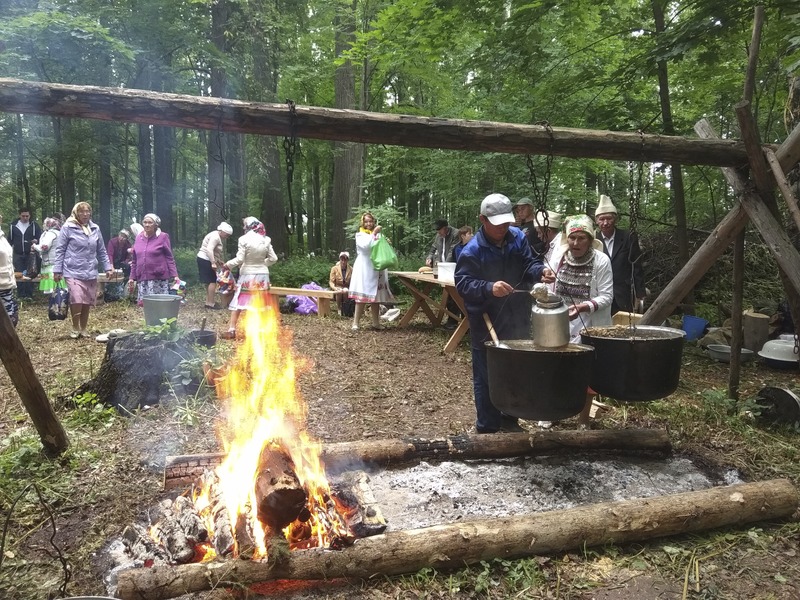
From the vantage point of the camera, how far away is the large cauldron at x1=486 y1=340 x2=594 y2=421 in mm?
3359

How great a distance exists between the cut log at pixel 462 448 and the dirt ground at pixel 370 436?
27 cm

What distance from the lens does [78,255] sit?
8078 mm

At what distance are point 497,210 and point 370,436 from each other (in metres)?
2.40

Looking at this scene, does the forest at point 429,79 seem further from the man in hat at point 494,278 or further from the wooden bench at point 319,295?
the wooden bench at point 319,295

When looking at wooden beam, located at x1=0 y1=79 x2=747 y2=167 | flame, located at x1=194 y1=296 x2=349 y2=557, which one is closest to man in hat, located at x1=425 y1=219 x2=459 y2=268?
flame, located at x1=194 y1=296 x2=349 y2=557

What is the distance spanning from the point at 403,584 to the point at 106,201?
72.4ft

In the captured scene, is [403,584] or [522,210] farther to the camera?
[522,210]

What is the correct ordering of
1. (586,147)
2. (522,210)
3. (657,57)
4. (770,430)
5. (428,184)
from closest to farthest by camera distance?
1. (586,147)
2. (770,430)
3. (657,57)
4. (522,210)
5. (428,184)

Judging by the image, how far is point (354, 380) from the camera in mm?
6836

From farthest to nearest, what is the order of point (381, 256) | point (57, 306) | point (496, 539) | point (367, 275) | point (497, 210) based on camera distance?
1. point (57, 306)
2. point (367, 275)
3. point (381, 256)
4. point (497, 210)
5. point (496, 539)

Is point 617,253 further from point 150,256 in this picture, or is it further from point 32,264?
point 32,264

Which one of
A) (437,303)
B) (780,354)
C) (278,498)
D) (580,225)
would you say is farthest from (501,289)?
(437,303)

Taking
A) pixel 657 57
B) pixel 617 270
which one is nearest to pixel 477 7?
pixel 657 57

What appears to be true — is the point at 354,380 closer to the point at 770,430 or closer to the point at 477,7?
the point at 770,430
